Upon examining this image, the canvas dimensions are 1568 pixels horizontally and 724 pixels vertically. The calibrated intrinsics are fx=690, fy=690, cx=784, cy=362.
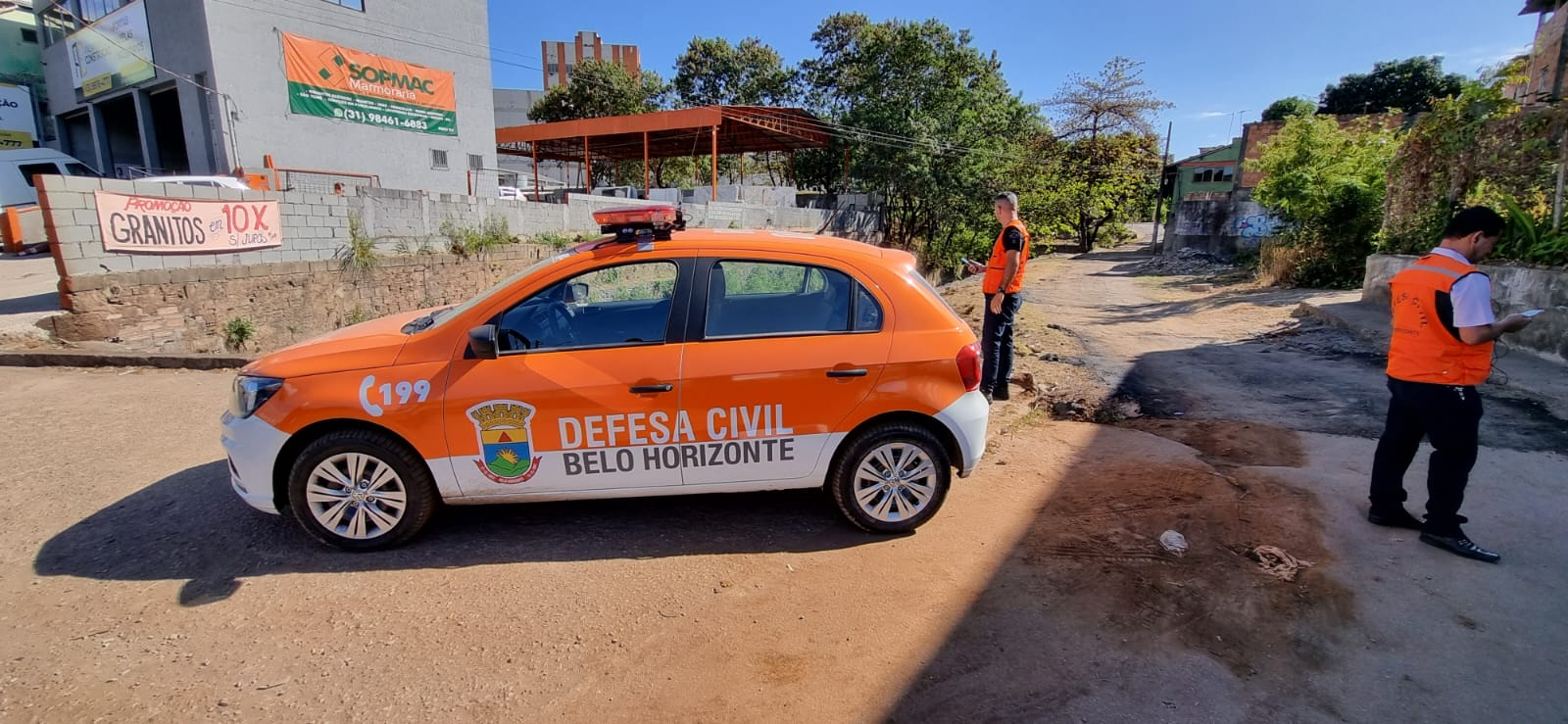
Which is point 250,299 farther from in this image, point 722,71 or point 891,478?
point 722,71

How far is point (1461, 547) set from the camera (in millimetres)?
3373

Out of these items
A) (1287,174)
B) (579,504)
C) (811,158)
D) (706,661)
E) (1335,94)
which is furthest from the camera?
(1335,94)

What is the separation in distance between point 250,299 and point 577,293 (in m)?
8.86

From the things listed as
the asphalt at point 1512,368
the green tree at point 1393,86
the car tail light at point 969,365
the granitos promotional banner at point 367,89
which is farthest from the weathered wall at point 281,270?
the green tree at point 1393,86

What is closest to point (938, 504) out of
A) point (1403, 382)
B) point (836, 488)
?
point (836, 488)

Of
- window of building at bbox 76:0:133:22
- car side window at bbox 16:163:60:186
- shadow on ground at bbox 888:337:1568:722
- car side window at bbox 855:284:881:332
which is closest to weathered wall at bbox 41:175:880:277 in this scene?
car side window at bbox 855:284:881:332

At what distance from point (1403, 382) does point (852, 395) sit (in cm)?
282

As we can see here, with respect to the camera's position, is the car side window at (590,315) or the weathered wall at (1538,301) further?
the weathered wall at (1538,301)

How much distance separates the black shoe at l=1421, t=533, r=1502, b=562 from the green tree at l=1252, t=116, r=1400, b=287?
42.6 feet

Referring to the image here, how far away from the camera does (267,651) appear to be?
9.00ft

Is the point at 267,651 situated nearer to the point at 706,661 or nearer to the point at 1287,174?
the point at 706,661

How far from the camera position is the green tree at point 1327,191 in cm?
1444

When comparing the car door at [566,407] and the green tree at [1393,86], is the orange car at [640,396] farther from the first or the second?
the green tree at [1393,86]

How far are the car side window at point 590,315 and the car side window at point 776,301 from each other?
247 mm
